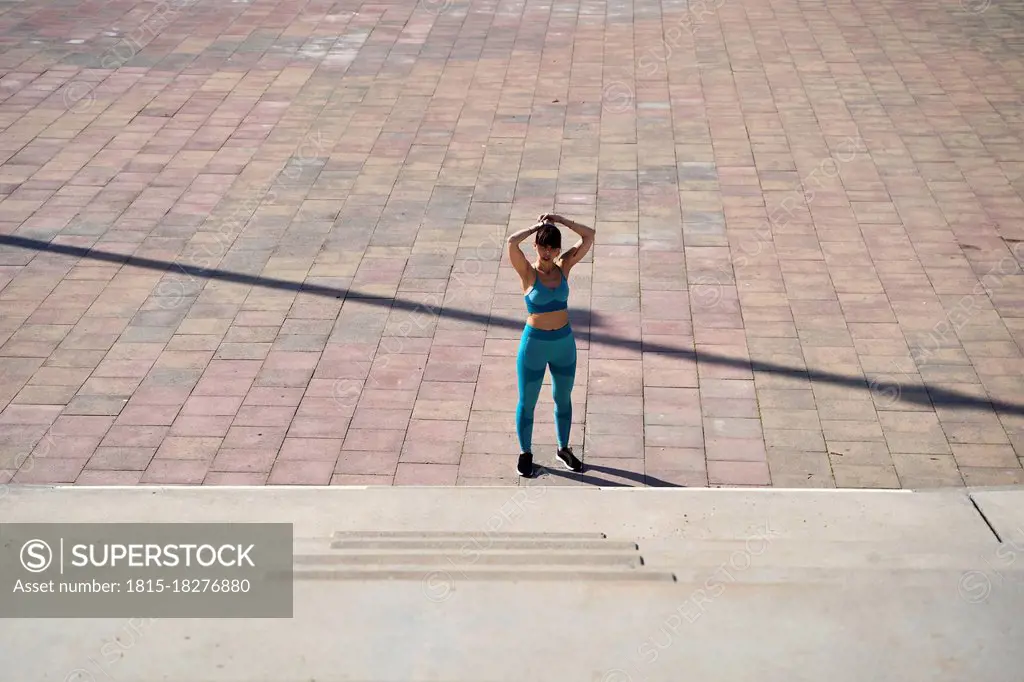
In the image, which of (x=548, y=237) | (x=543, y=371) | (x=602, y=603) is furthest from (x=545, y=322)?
(x=602, y=603)

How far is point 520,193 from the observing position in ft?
37.5

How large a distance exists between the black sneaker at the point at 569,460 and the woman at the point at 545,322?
21 centimetres

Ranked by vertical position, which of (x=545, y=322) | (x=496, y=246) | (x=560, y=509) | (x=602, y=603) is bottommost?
(x=496, y=246)

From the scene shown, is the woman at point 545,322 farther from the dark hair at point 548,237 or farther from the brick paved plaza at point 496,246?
the brick paved plaza at point 496,246

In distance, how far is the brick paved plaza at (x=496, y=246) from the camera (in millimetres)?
7590

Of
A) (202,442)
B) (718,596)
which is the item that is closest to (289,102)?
(202,442)

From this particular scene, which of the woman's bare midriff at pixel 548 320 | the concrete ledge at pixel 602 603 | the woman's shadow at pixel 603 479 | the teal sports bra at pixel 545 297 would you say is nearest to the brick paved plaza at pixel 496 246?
the woman's shadow at pixel 603 479

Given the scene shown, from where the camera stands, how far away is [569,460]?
23.7 ft

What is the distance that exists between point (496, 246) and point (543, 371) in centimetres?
348

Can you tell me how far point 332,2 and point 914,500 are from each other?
1447 cm

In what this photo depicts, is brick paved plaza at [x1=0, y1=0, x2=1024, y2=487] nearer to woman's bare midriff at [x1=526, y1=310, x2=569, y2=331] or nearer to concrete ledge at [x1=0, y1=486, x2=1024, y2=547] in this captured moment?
concrete ledge at [x1=0, y1=486, x2=1024, y2=547]

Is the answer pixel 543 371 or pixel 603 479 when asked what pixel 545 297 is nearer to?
pixel 543 371

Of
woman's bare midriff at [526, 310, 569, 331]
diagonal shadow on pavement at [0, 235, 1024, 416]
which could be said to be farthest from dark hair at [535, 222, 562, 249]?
diagonal shadow on pavement at [0, 235, 1024, 416]

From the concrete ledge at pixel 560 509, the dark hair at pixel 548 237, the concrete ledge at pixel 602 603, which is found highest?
the dark hair at pixel 548 237
